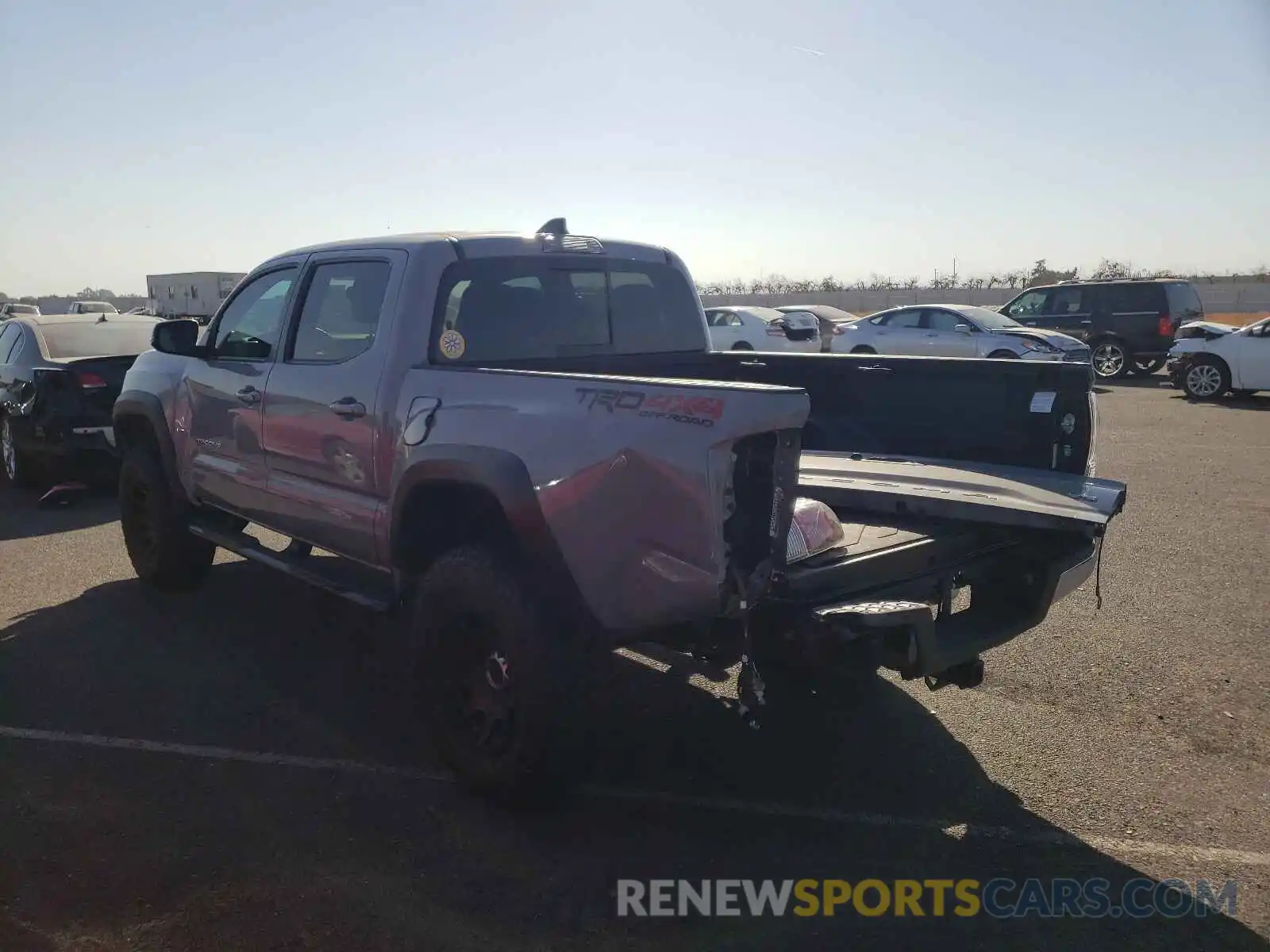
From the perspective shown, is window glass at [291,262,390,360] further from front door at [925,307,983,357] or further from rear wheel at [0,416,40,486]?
front door at [925,307,983,357]

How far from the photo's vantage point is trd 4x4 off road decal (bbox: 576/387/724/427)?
296 cm

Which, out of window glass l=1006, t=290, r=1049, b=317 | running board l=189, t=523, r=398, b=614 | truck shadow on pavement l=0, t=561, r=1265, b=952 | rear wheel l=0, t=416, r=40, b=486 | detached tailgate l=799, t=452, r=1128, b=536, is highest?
window glass l=1006, t=290, r=1049, b=317

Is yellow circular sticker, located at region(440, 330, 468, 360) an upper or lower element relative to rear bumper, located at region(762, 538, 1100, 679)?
upper

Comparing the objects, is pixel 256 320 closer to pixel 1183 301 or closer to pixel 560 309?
pixel 560 309

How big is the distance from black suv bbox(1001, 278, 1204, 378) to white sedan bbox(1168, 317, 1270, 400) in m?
3.20

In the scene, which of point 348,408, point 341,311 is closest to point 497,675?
point 348,408

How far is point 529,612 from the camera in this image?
3.38 metres

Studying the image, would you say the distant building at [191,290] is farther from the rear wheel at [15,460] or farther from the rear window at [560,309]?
the rear window at [560,309]

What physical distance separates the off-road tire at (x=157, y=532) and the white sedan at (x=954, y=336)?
12996 mm

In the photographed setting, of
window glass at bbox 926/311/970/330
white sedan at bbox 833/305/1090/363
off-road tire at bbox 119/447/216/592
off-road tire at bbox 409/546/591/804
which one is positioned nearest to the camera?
off-road tire at bbox 409/546/591/804

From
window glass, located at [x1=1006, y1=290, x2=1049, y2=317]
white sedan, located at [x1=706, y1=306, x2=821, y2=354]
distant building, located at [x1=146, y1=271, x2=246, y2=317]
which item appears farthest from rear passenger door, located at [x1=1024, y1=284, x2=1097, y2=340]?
distant building, located at [x1=146, y1=271, x2=246, y2=317]

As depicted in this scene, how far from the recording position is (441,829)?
140 inches

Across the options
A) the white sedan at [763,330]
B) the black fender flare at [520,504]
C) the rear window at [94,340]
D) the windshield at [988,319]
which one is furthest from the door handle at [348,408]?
the white sedan at [763,330]

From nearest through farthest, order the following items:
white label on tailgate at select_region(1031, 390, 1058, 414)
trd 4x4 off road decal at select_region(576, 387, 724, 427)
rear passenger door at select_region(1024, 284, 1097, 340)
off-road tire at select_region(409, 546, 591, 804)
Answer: trd 4x4 off road decal at select_region(576, 387, 724, 427)
off-road tire at select_region(409, 546, 591, 804)
white label on tailgate at select_region(1031, 390, 1058, 414)
rear passenger door at select_region(1024, 284, 1097, 340)
